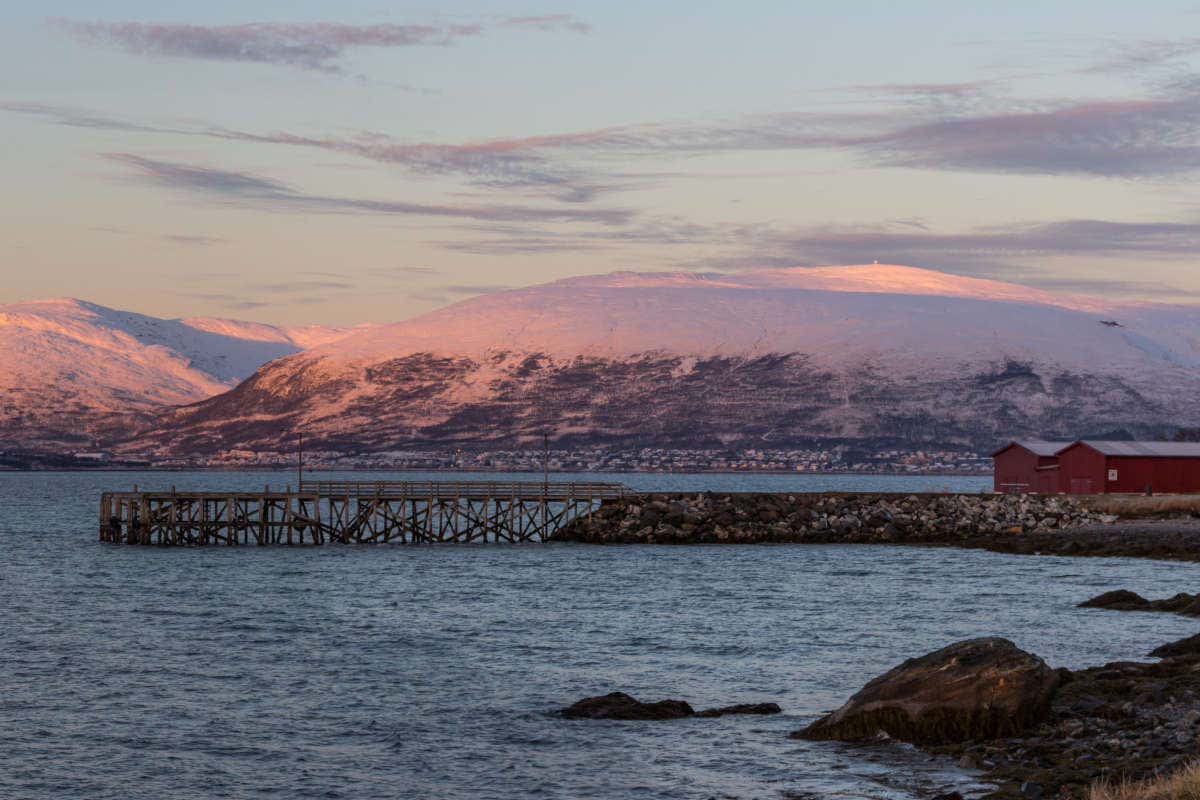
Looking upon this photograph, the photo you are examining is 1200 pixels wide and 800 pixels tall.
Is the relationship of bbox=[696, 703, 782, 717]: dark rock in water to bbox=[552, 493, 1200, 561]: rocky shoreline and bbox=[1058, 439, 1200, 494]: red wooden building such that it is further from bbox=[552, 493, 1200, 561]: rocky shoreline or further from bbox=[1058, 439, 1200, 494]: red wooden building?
bbox=[1058, 439, 1200, 494]: red wooden building

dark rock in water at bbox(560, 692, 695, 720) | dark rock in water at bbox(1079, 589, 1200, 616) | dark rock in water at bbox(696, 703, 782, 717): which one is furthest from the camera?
dark rock in water at bbox(1079, 589, 1200, 616)

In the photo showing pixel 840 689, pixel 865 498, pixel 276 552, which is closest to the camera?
pixel 840 689

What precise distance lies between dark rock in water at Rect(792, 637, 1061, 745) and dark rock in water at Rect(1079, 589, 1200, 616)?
23523 millimetres

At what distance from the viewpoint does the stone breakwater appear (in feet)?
324

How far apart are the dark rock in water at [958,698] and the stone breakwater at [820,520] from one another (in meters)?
65.8

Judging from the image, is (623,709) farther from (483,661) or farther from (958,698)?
(483,661)

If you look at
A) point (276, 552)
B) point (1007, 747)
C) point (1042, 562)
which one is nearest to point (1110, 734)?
point (1007, 747)

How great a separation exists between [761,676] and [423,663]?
9.98 metres

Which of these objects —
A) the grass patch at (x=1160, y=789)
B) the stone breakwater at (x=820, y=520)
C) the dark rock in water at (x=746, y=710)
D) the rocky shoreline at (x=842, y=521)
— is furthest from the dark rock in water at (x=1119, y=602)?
the stone breakwater at (x=820, y=520)

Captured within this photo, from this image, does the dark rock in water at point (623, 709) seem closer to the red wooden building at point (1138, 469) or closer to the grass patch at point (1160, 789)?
the grass patch at point (1160, 789)

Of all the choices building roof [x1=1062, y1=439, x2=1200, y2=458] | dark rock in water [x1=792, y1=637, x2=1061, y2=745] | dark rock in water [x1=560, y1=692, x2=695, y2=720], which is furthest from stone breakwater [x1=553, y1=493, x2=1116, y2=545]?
dark rock in water [x1=792, y1=637, x2=1061, y2=745]

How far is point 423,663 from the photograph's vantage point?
147ft

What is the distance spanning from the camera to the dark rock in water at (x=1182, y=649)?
3947 cm

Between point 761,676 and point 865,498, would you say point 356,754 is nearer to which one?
point 761,676
